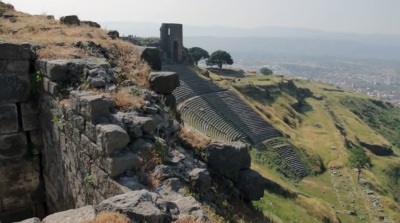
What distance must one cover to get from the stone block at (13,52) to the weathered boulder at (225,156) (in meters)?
4.55

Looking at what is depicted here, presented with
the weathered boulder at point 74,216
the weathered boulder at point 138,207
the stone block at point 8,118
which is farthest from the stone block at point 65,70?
the weathered boulder at point 138,207

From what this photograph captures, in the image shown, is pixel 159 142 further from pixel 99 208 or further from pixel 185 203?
pixel 99 208

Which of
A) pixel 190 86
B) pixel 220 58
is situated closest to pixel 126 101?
pixel 190 86

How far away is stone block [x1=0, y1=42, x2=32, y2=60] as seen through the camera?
8289mm

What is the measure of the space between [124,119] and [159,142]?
0.68 metres

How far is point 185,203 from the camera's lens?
5207mm

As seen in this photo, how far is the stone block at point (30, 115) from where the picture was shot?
28.8 ft

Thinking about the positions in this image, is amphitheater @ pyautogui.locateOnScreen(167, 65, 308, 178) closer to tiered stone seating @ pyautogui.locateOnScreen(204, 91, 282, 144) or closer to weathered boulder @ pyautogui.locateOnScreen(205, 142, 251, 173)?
tiered stone seating @ pyautogui.locateOnScreen(204, 91, 282, 144)

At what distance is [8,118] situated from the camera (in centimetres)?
853

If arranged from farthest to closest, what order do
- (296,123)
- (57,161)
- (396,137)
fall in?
1. (396,137)
2. (296,123)
3. (57,161)

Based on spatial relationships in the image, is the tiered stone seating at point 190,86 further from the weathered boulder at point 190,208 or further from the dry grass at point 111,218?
the dry grass at point 111,218

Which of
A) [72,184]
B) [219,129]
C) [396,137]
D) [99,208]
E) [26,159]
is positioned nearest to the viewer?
[99,208]

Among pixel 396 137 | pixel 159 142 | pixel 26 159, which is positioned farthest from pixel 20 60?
pixel 396 137

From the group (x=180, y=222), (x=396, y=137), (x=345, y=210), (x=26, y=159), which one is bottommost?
(x=396, y=137)
